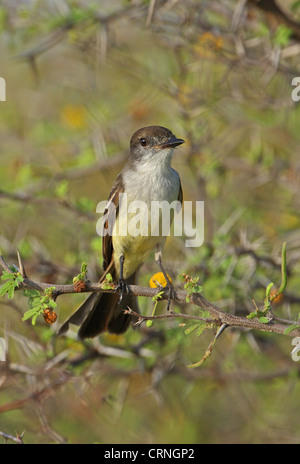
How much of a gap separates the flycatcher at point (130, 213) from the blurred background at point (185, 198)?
0.93 feet

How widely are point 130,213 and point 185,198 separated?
78.8 inches

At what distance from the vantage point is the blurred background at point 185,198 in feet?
14.5

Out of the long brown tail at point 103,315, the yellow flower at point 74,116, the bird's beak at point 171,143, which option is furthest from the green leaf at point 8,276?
the yellow flower at point 74,116

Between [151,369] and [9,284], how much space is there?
2.27 meters

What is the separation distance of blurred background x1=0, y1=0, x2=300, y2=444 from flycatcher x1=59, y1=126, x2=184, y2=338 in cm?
28

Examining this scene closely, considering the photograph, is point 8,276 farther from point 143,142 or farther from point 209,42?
point 209,42

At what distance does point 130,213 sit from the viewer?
418 cm

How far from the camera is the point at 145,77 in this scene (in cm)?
556

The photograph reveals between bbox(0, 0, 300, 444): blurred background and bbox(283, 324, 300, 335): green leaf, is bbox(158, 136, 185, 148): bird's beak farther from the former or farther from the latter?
bbox(283, 324, 300, 335): green leaf

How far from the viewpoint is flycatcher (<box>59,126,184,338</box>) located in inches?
Answer: 159

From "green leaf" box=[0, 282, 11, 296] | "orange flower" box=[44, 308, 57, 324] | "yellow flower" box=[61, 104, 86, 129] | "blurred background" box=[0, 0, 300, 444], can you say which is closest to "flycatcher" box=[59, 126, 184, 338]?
"blurred background" box=[0, 0, 300, 444]

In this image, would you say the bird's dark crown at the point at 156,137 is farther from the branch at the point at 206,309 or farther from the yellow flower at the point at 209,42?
the branch at the point at 206,309

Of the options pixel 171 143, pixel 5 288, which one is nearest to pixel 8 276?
pixel 5 288

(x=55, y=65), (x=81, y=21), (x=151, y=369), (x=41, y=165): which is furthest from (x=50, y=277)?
(x=55, y=65)
